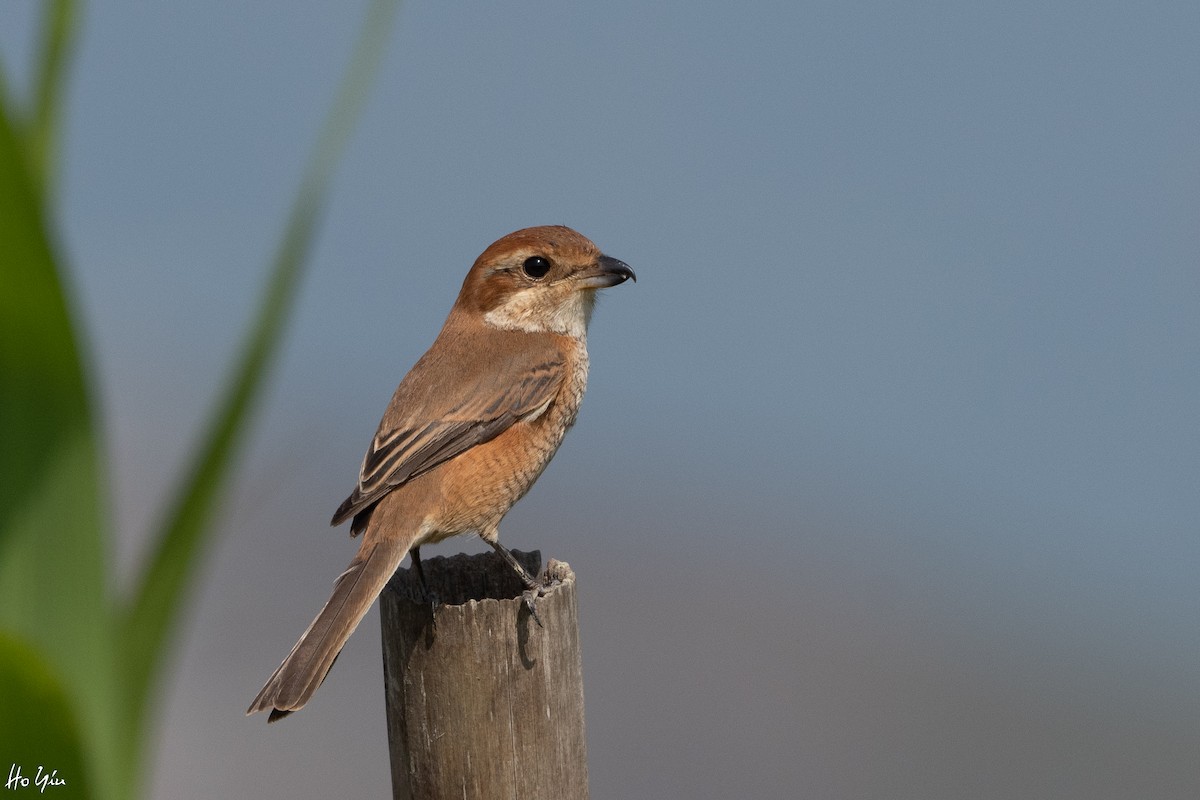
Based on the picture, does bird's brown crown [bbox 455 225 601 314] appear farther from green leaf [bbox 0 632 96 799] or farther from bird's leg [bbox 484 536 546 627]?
green leaf [bbox 0 632 96 799]

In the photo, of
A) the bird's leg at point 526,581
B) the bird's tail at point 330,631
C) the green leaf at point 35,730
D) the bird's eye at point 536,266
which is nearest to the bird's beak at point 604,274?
the bird's eye at point 536,266

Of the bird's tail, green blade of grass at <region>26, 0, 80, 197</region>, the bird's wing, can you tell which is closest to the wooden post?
the bird's tail

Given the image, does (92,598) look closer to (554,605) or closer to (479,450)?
(554,605)

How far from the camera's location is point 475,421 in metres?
3.50

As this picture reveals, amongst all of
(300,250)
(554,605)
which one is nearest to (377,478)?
(554,605)

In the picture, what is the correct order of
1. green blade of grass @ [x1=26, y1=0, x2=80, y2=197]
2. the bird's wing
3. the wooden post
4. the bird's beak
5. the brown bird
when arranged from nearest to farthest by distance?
green blade of grass @ [x1=26, y1=0, x2=80, y2=197] → the wooden post → the brown bird → the bird's wing → the bird's beak

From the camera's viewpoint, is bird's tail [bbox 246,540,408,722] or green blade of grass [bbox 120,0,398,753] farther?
bird's tail [bbox 246,540,408,722]

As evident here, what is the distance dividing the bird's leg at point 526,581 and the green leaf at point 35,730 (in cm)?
129

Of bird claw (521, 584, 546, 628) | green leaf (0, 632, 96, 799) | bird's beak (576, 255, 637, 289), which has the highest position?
bird's beak (576, 255, 637, 289)

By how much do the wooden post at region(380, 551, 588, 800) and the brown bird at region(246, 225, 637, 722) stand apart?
247 millimetres

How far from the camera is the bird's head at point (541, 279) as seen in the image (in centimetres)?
394

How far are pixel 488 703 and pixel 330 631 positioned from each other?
1.49ft

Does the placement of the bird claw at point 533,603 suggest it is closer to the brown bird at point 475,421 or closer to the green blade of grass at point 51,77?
the brown bird at point 475,421

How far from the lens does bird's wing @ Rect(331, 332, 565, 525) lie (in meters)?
3.31
